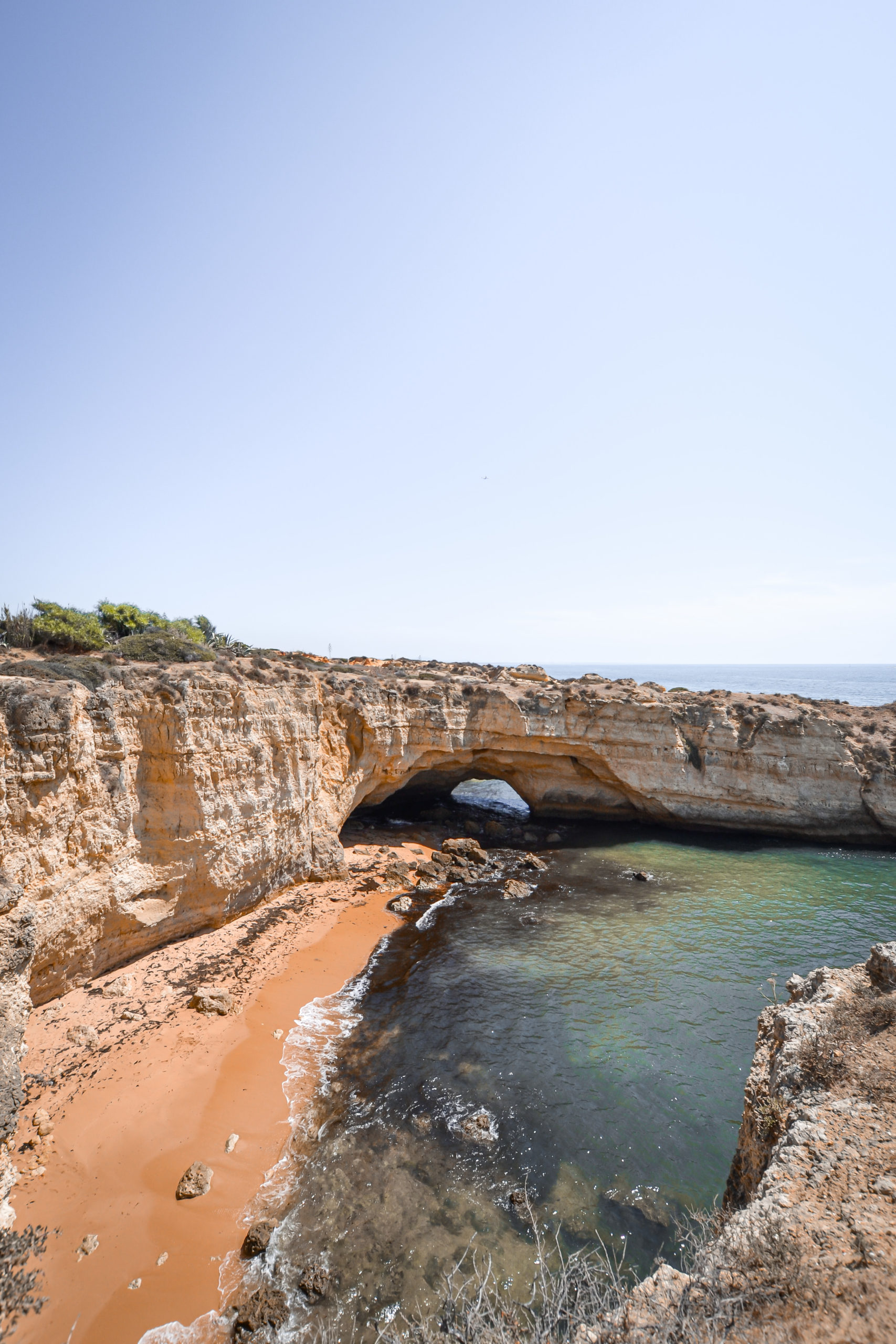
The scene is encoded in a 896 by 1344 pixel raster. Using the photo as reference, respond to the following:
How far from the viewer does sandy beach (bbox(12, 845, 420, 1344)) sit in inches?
272

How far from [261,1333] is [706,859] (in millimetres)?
21453

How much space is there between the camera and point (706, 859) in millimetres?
23047

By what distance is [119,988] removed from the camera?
11664mm

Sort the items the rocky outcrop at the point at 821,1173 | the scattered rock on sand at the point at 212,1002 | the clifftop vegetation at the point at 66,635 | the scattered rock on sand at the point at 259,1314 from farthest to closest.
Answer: the clifftop vegetation at the point at 66,635
the scattered rock on sand at the point at 212,1002
the scattered rock on sand at the point at 259,1314
the rocky outcrop at the point at 821,1173

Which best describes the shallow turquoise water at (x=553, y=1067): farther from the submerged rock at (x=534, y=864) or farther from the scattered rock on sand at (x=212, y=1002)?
the scattered rock on sand at (x=212, y=1002)

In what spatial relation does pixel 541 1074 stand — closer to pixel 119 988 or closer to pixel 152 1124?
pixel 152 1124

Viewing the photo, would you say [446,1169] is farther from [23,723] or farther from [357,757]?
[357,757]

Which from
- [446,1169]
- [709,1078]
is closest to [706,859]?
[709,1078]

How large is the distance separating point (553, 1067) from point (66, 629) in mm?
17788

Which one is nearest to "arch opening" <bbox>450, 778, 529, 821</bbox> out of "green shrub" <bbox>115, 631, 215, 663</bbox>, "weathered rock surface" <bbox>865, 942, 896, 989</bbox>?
"green shrub" <bbox>115, 631, 215, 663</bbox>

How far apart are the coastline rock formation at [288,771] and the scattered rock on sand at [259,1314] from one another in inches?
152

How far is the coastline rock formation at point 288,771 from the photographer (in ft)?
34.1

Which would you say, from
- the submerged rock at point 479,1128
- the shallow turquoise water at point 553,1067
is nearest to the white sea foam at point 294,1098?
the shallow turquoise water at point 553,1067

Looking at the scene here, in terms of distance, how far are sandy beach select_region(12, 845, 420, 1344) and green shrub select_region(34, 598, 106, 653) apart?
9599 mm
